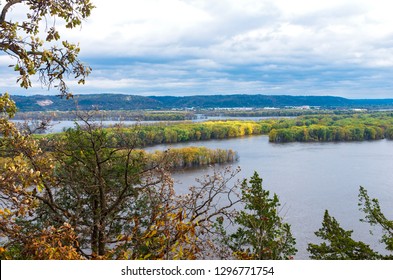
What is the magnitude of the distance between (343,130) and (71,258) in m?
50.8

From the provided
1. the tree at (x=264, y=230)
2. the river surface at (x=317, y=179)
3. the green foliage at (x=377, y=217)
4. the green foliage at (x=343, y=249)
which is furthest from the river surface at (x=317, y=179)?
the green foliage at (x=377, y=217)

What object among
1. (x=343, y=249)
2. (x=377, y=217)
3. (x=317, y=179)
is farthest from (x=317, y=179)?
(x=343, y=249)

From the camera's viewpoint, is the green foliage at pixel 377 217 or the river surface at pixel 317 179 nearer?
the green foliage at pixel 377 217

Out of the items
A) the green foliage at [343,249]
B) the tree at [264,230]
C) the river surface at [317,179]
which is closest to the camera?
the tree at [264,230]

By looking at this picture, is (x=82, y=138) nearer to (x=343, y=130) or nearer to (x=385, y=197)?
(x=385, y=197)

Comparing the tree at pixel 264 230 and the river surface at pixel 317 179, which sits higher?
the tree at pixel 264 230

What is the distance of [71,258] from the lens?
2201 mm

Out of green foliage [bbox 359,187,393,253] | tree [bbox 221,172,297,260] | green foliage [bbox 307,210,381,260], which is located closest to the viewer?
tree [bbox 221,172,297,260]

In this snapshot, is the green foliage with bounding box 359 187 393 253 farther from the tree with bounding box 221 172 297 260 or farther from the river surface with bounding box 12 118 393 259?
the river surface with bounding box 12 118 393 259

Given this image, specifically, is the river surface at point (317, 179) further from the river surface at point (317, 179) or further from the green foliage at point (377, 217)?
the green foliage at point (377, 217)

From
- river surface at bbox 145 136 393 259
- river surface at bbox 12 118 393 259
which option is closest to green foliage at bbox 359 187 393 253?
river surface at bbox 145 136 393 259

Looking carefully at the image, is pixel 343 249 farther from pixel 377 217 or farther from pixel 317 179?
pixel 317 179

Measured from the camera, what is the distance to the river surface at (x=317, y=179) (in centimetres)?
1662

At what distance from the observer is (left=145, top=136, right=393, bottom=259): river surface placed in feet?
54.5
